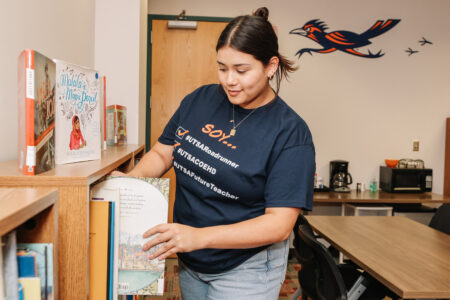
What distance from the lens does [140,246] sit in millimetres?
953

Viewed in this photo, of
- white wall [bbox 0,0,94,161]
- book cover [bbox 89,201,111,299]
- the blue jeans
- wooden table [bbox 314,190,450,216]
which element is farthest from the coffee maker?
book cover [bbox 89,201,111,299]

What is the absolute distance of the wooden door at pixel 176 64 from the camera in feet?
12.6

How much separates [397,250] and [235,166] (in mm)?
1371

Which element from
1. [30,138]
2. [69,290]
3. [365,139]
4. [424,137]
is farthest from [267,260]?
[424,137]

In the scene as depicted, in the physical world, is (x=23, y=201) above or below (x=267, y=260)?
above

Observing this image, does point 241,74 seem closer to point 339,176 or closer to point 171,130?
point 171,130

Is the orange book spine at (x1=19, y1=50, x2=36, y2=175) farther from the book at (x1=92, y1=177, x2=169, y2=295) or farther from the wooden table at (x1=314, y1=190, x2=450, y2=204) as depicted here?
the wooden table at (x1=314, y1=190, x2=450, y2=204)

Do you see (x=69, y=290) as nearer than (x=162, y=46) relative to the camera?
Yes

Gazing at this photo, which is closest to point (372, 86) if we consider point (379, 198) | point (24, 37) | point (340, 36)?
point (340, 36)

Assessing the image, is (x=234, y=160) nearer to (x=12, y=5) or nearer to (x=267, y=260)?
(x=267, y=260)

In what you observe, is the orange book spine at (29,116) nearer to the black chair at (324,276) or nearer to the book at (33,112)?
the book at (33,112)

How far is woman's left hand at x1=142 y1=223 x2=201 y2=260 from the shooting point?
0.94 m

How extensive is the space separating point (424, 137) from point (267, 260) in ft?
12.9

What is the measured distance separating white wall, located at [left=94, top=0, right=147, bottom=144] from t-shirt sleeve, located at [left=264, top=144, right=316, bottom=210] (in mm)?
1486
